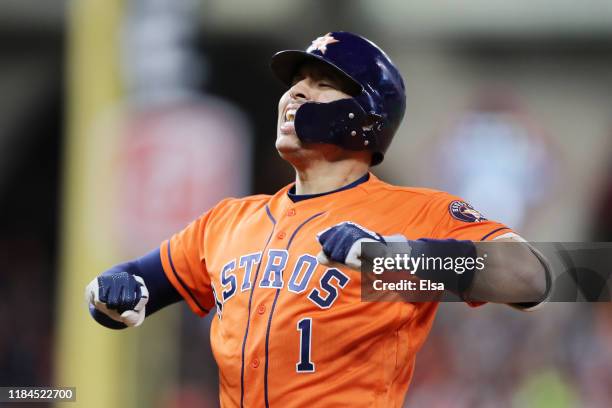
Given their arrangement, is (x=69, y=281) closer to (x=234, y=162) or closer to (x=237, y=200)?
(x=234, y=162)

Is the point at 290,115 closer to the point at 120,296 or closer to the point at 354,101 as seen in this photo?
the point at 354,101

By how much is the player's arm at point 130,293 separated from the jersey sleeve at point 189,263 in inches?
0.8

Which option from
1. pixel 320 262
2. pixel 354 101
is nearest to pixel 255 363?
pixel 320 262

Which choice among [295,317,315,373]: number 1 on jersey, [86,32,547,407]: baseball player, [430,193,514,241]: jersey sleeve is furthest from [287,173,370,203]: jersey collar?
[295,317,315,373]: number 1 on jersey

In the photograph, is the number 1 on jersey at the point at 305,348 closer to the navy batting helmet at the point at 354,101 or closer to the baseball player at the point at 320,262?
the baseball player at the point at 320,262

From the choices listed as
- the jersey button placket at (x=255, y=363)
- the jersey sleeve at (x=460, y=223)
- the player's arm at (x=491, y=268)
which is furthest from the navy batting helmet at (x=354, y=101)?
the jersey button placket at (x=255, y=363)

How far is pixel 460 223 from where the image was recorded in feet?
8.45

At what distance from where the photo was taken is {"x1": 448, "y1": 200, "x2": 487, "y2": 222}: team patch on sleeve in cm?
258

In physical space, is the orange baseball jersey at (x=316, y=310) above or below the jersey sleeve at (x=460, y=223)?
below

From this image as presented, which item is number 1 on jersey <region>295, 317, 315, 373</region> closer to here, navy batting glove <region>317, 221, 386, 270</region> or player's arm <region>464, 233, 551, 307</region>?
navy batting glove <region>317, 221, 386, 270</region>

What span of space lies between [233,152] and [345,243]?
4584mm

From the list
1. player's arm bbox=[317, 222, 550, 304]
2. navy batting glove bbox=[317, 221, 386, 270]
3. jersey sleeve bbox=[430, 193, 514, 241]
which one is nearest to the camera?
navy batting glove bbox=[317, 221, 386, 270]

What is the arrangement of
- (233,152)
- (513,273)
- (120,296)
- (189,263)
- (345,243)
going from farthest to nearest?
1. (233,152)
2. (189,263)
3. (120,296)
4. (513,273)
5. (345,243)

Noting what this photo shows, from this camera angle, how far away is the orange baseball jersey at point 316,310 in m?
2.53
